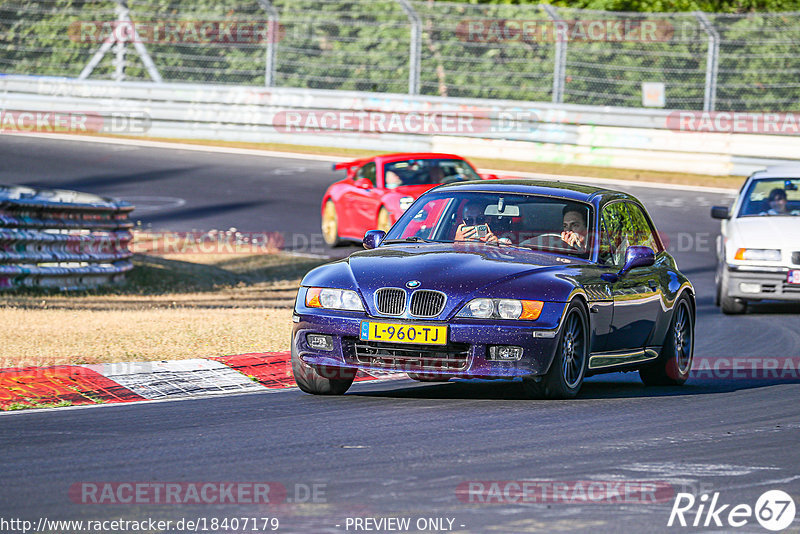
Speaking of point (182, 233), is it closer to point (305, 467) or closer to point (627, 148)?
point (627, 148)

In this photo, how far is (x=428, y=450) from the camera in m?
6.64

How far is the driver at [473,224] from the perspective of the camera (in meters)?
9.20

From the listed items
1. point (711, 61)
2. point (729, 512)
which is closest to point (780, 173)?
point (729, 512)

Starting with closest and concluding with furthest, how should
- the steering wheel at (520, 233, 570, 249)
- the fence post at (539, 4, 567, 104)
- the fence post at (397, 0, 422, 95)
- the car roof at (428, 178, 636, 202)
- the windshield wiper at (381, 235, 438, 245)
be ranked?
the steering wheel at (520, 233, 570, 249), the windshield wiper at (381, 235, 438, 245), the car roof at (428, 178, 636, 202), the fence post at (539, 4, 567, 104), the fence post at (397, 0, 422, 95)

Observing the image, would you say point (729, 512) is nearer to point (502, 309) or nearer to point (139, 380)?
point (502, 309)

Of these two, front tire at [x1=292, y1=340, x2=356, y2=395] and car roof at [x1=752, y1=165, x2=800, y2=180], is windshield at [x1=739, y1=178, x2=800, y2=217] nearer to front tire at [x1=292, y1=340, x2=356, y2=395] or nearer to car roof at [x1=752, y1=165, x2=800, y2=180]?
car roof at [x1=752, y1=165, x2=800, y2=180]

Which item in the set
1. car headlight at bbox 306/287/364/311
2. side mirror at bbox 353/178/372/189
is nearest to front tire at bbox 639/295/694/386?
car headlight at bbox 306/287/364/311

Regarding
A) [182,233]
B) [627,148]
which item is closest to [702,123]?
[627,148]

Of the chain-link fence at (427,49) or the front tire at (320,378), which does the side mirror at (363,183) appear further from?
the front tire at (320,378)

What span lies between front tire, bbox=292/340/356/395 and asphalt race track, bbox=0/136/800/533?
4.8 inches

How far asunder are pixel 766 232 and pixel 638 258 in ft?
20.1

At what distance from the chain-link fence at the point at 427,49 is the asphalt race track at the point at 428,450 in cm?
1839

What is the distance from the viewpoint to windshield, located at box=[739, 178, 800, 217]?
50.0 ft

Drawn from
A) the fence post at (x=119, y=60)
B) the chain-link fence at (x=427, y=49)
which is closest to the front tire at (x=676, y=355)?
the chain-link fence at (x=427, y=49)
